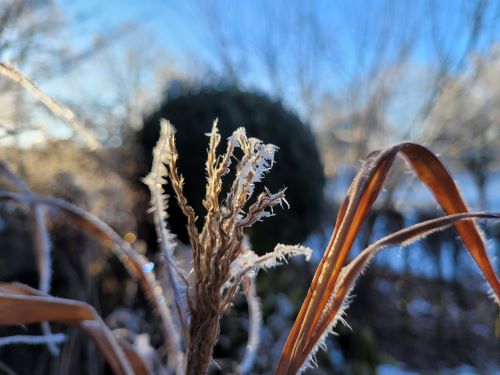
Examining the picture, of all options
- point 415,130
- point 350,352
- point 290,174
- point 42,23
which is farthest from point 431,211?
point 42,23

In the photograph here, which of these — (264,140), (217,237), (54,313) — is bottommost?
(54,313)

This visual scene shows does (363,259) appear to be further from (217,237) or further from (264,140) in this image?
(264,140)

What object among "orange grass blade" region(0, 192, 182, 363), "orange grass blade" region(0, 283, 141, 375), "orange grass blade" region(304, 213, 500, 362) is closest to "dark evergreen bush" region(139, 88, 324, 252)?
"orange grass blade" region(0, 192, 182, 363)

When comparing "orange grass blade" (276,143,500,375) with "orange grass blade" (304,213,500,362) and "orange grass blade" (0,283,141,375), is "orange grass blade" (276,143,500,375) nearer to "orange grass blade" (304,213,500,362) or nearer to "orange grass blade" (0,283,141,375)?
"orange grass blade" (304,213,500,362)

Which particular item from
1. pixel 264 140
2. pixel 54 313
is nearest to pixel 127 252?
pixel 54 313

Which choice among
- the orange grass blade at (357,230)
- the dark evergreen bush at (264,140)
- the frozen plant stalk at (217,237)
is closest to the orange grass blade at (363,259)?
the orange grass blade at (357,230)
